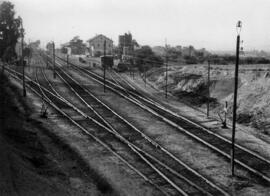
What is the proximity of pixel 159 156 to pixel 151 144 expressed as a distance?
2191 mm

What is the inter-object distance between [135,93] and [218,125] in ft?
48.9

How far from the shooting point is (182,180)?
16.0 metres

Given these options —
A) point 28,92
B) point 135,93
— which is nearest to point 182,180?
point 135,93

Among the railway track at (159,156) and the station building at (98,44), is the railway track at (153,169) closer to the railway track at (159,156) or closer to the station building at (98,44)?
the railway track at (159,156)

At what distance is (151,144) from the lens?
70.2ft

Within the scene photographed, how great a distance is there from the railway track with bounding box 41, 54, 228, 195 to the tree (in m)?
42.7

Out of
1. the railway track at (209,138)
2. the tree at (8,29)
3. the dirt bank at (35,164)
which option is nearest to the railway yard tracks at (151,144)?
the railway track at (209,138)

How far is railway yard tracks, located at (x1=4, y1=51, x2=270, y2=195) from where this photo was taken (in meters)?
15.8

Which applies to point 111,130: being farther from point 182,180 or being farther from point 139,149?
point 182,180

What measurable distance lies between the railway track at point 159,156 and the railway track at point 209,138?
2682 mm

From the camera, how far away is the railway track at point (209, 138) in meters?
17.7

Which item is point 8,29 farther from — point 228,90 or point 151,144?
point 151,144

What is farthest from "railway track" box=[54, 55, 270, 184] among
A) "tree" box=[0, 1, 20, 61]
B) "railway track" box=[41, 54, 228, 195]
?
"tree" box=[0, 1, 20, 61]

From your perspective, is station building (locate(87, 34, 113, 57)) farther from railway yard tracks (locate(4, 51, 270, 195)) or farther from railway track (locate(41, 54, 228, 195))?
railway track (locate(41, 54, 228, 195))
